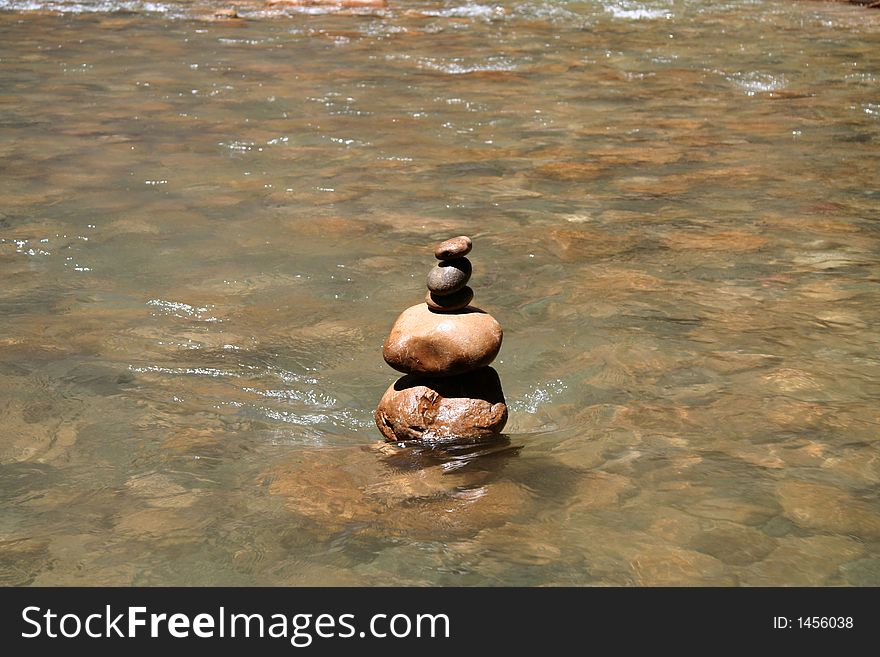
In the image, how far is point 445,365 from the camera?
297cm

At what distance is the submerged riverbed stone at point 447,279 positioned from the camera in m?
2.99

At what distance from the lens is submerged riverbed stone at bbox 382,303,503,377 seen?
2.96m

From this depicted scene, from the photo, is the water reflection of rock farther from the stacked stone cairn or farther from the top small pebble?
the top small pebble

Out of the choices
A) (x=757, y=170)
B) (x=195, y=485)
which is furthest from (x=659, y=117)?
(x=195, y=485)

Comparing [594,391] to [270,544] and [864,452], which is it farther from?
[270,544]

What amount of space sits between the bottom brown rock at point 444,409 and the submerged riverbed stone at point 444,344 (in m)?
0.07

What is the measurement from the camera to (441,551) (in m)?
2.35

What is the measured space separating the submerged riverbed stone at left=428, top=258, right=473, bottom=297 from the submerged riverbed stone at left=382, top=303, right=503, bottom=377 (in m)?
0.07

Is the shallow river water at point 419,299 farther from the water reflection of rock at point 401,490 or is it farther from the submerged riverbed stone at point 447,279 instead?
the submerged riverbed stone at point 447,279

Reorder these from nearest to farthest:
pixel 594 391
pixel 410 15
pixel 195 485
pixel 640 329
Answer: pixel 195 485, pixel 594 391, pixel 640 329, pixel 410 15

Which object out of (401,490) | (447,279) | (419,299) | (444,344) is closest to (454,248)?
(447,279)
